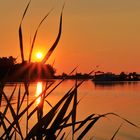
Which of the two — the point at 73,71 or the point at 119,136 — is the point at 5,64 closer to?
the point at 73,71

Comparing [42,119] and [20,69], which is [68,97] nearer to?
[42,119]

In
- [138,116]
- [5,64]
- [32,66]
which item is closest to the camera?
[32,66]

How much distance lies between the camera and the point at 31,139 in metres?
2.82

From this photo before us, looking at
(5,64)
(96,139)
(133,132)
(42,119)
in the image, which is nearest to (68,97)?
(42,119)

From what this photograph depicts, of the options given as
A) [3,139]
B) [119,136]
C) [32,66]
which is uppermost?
[32,66]

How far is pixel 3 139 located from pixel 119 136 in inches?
761

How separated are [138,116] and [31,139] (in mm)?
28019

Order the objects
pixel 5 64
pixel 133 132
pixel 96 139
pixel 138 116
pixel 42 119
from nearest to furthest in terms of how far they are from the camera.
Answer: pixel 42 119
pixel 5 64
pixel 96 139
pixel 133 132
pixel 138 116

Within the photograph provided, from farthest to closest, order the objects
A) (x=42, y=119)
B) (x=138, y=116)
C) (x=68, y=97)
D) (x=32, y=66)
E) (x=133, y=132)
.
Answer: (x=138, y=116) → (x=133, y=132) → (x=32, y=66) → (x=68, y=97) → (x=42, y=119)

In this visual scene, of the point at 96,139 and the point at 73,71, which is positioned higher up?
the point at 73,71

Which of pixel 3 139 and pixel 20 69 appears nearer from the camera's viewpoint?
pixel 3 139

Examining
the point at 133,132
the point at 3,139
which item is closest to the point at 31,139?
the point at 3,139

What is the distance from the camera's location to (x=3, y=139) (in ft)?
9.28

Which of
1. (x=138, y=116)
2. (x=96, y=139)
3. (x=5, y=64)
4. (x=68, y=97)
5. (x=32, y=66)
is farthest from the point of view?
(x=138, y=116)
